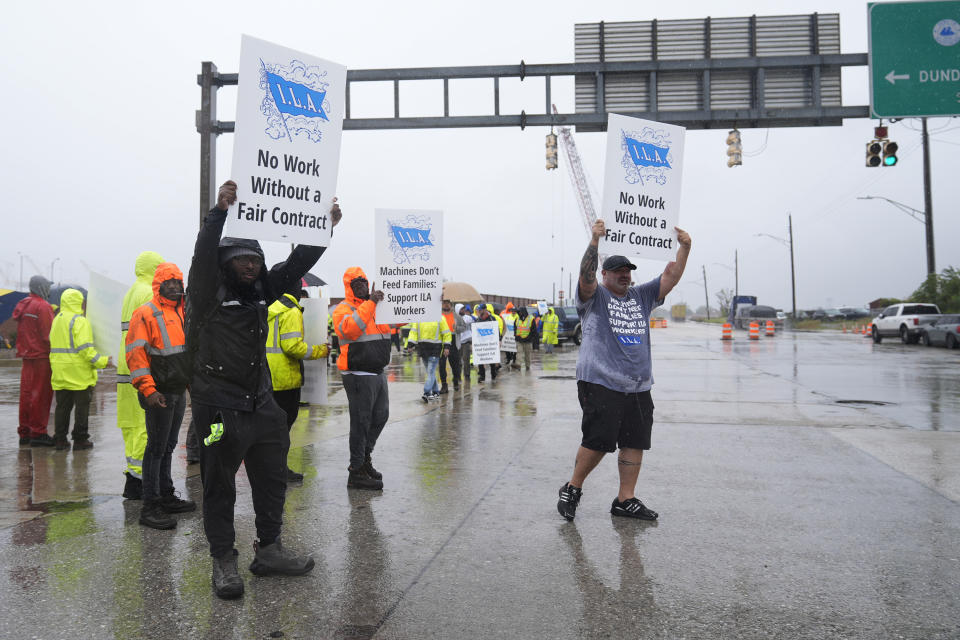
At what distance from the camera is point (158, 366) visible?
5004 mm

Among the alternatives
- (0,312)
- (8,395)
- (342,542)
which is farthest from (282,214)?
(0,312)

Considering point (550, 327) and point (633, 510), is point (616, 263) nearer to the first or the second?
point (633, 510)

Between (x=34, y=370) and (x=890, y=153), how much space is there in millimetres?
15289

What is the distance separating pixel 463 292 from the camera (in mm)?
29234

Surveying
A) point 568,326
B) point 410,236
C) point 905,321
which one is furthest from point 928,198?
point 410,236

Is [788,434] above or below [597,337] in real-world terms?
below

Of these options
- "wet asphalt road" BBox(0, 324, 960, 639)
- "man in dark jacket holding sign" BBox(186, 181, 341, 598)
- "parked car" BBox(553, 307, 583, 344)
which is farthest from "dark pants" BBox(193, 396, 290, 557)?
"parked car" BBox(553, 307, 583, 344)

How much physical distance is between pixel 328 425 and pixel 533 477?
392 cm

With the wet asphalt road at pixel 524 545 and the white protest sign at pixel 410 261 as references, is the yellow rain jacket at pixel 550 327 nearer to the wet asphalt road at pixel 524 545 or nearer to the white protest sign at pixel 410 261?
the wet asphalt road at pixel 524 545

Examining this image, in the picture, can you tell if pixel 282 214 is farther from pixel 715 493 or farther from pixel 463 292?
pixel 463 292

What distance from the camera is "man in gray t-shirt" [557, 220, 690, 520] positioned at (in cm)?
489

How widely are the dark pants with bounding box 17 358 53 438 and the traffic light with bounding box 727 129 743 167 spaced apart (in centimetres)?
1222

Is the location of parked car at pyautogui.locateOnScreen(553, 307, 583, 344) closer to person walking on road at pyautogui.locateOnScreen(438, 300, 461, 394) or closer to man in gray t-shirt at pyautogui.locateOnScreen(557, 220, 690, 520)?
person walking on road at pyautogui.locateOnScreen(438, 300, 461, 394)

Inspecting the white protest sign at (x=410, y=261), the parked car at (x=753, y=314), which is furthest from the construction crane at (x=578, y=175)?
the white protest sign at (x=410, y=261)
